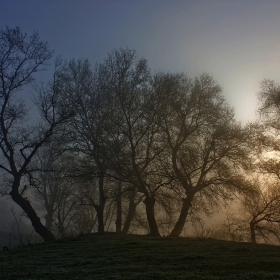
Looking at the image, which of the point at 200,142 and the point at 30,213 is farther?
the point at 200,142

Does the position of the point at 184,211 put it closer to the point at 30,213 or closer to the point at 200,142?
the point at 200,142

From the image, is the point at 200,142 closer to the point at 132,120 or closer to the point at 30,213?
the point at 132,120

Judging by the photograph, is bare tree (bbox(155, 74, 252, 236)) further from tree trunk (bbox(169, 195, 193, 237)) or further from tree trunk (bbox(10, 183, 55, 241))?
tree trunk (bbox(10, 183, 55, 241))

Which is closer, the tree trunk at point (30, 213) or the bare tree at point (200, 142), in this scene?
the tree trunk at point (30, 213)

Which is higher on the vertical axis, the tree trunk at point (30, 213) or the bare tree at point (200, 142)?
the bare tree at point (200, 142)

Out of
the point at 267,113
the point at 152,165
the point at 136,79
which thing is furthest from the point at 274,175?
the point at 136,79

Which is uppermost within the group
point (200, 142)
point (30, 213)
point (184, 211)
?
point (200, 142)

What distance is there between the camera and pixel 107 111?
1933cm

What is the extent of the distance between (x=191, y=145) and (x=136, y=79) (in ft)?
17.1

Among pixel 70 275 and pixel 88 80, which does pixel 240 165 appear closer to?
pixel 88 80

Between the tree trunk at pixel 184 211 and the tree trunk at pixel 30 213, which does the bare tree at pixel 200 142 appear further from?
the tree trunk at pixel 30 213

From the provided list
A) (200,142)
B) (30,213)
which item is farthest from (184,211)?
(30,213)

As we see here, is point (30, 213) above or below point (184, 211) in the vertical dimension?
below

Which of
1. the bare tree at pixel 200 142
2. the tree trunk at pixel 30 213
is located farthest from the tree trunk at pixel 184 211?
the tree trunk at pixel 30 213
